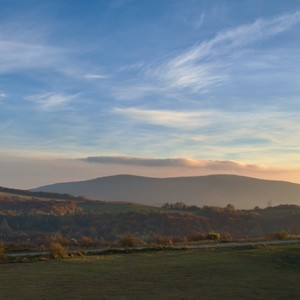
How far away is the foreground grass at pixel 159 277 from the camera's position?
1533 centimetres

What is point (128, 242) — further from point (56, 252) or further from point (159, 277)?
point (159, 277)

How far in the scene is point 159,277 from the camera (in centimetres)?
1839

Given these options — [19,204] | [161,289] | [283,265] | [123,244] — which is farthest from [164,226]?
[161,289]

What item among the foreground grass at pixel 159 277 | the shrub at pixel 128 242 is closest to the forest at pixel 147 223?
the shrub at pixel 128 242

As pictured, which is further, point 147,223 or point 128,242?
point 147,223

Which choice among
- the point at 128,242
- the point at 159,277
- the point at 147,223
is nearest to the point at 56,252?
the point at 128,242

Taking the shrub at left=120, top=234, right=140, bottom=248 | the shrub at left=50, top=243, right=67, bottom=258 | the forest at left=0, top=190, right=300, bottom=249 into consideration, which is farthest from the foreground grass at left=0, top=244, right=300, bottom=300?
the forest at left=0, top=190, right=300, bottom=249

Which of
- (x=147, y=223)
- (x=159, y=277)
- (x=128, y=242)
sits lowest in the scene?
(x=159, y=277)

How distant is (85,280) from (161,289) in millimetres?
3148

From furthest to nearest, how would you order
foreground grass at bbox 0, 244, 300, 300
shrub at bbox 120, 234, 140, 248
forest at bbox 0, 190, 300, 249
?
forest at bbox 0, 190, 300, 249
shrub at bbox 120, 234, 140, 248
foreground grass at bbox 0, 244, 300, 300

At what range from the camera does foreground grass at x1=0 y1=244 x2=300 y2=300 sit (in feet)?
50.3

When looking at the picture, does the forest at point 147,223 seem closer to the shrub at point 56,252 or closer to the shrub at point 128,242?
the shrub at point 128,242

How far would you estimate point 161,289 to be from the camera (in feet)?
52.5

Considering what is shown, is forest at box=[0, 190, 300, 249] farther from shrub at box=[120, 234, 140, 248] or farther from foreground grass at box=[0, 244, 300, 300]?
foreground grass at box=[0, 244, 300, 300]
